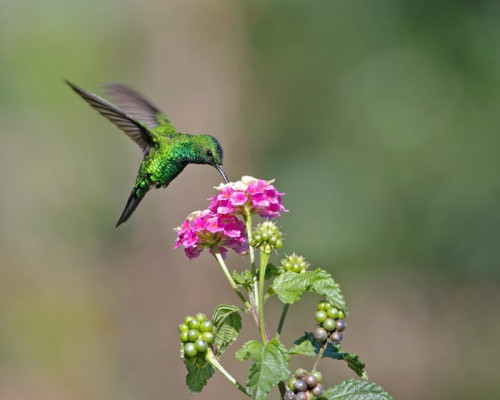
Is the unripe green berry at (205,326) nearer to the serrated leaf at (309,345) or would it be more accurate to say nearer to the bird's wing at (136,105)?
the serrated leaf at (309,345)

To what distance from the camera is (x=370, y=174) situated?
25.4ft

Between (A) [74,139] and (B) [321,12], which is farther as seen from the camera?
(A) [74,139]

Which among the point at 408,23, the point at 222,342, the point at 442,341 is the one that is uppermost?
the point at 408,23

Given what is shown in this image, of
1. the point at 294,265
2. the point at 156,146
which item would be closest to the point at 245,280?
the point at 294,265

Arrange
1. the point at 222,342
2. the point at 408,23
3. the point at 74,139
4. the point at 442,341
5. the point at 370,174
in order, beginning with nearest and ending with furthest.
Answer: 1. the point at 222,342
2. the point at 442,341
3. the point at 370,174
4. the point at 408,23
5. the point at 74,139

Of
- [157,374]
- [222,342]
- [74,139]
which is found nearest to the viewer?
[222,342]

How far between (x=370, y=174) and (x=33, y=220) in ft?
14.0

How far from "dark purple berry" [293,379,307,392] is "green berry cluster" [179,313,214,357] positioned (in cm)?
22

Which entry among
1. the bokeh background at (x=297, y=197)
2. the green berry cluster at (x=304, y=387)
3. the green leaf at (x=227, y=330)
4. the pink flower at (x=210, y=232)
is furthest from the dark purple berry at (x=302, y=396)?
the bokeh background at (x=297, y=197)

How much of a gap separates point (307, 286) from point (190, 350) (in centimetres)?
26

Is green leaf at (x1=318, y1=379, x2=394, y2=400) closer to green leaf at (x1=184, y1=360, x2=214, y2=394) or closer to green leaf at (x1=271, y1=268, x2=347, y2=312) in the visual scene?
green leaf at (x1=271, y1=268, x2=347, y2=312)

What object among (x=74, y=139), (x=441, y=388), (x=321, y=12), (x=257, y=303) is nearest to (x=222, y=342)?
(x=257, y=303)

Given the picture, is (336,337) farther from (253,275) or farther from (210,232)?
(210,232)

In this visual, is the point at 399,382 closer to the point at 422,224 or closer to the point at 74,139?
the point at 422,224
